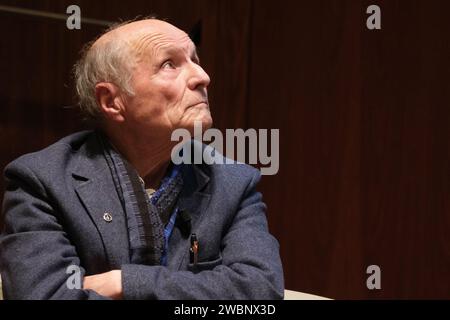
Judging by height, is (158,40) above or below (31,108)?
above

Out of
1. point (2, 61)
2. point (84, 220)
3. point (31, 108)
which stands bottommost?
point (84, 220)

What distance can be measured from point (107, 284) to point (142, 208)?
19 cm

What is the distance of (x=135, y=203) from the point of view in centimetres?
124

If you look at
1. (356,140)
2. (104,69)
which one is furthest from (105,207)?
(356,140)

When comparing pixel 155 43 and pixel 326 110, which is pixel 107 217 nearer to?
pixel 155 43

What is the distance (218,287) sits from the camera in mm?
1139

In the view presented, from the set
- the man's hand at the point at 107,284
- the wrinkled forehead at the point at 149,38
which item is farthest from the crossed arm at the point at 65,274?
the wrinkled forehead at the point at 149,38

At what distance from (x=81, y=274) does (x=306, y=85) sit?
3.89 ft

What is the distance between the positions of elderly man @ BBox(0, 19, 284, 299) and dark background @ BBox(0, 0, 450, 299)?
570 mm

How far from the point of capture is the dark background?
181 cm

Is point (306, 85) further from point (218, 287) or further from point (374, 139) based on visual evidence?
point (218, 287)

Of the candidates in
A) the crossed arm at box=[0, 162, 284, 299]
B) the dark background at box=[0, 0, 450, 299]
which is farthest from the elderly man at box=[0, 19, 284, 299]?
the dark background at box=[0, 0, 450, 299]

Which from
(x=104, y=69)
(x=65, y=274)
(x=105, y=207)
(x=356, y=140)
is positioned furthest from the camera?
(x=356, y=140)
